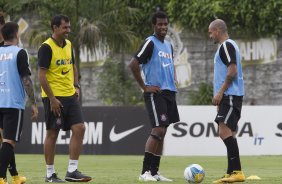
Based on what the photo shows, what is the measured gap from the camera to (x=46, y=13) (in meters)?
32.9

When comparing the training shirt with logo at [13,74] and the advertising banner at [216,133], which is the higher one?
the training shirt with logo at [13,74]

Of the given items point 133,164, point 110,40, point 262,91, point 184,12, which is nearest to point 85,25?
point 110,40

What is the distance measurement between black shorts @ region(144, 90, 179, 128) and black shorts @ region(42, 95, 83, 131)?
1041 millimetres

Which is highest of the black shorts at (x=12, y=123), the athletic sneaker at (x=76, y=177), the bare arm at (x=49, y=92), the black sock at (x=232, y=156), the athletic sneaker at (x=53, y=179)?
the bare arm at (x=49, y=92)

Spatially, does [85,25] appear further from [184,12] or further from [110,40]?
[184,12]

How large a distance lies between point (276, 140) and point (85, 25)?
938cm

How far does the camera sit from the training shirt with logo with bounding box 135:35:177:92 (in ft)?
42.3

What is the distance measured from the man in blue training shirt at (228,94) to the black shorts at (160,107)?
3.35 ft

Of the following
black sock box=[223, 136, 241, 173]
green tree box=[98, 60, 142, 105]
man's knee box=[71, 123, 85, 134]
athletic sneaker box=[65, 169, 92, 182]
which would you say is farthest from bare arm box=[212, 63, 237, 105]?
green tree box=[98, 60, 142, 105]

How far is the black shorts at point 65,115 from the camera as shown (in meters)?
12.6

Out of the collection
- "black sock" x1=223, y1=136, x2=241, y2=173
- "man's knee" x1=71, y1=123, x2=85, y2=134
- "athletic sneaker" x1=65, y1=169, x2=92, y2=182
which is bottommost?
"athletic sneaker" x1=65, y1=169, x2=92, y2=182

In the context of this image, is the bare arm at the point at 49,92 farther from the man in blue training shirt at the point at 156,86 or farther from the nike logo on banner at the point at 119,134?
the nike logo on banner at the point at 119,134

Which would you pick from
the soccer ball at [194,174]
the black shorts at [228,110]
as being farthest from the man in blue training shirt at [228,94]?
the soccer ball at [194,174]

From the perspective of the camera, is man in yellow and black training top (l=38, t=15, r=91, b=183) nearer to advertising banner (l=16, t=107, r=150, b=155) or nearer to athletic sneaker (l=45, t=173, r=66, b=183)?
athletic sneaker (l=45, t=173, r=66, b=183)
